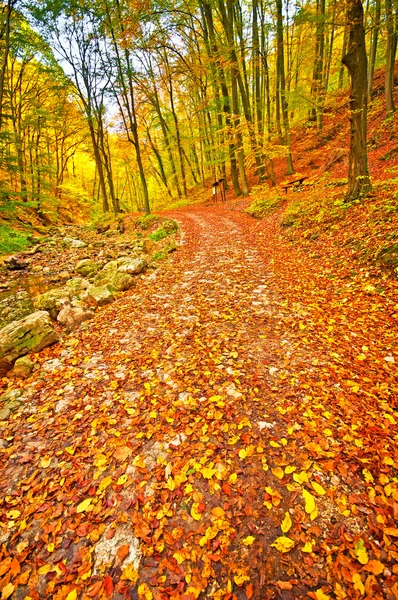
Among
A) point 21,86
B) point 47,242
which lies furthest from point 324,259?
point 21,86

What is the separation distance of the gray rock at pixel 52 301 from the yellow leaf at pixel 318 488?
5794 mm

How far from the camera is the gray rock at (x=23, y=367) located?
4.39 metres

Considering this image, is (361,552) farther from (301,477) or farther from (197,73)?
(197,73)

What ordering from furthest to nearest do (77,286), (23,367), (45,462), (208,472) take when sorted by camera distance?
(77,286) < (23,367) < (45,462) < (208,472)

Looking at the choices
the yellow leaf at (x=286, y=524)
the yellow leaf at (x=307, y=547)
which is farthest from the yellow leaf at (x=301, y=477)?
the yellow leaf at (x=307, y=547)

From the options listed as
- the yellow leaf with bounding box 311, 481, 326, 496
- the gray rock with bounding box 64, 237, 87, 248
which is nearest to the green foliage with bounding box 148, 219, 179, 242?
the gray rock with bounding box 64, 237, 87, 248

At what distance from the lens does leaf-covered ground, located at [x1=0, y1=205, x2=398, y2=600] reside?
1.95 meters

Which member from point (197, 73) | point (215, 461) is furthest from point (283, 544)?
point (197, 73)

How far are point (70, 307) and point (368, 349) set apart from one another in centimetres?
570

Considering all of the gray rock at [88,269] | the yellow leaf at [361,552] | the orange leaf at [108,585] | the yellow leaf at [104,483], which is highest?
the gray rock at [88,269]

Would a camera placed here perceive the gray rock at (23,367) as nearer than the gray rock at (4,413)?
No

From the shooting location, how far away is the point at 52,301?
638cm

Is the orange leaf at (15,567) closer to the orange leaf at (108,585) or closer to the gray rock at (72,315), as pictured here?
the orange leaf at (108,585)

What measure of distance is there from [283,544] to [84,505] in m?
1.70
